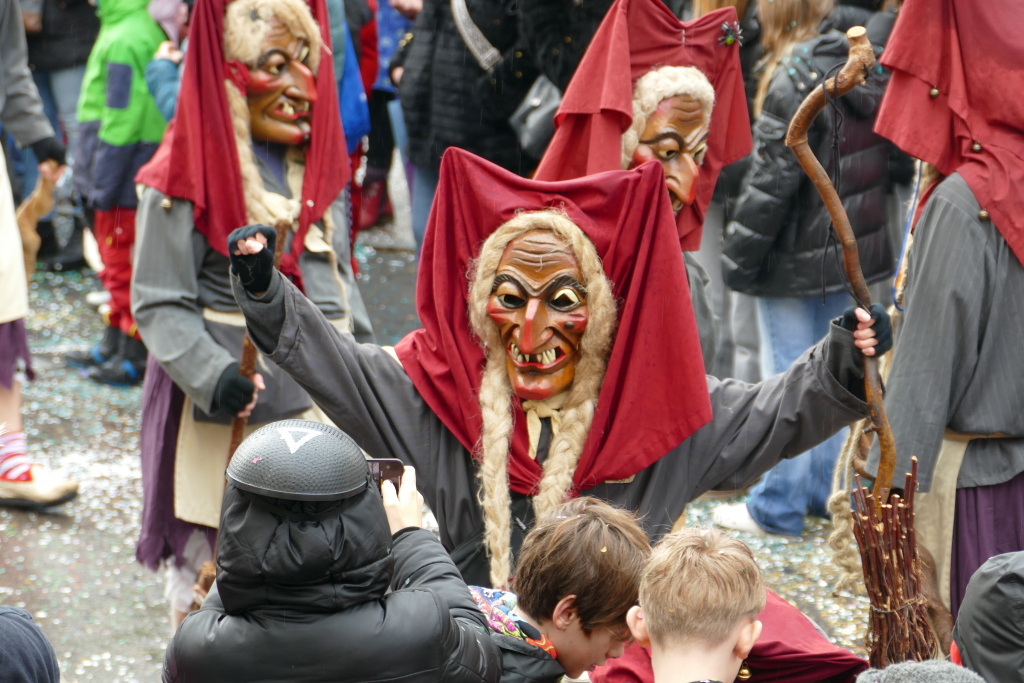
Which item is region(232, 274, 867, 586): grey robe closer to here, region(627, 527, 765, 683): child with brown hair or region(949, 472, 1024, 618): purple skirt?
region(949, 472, 1024, 618): purple skirt

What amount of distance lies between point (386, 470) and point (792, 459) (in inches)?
123

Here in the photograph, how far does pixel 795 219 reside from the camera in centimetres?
505

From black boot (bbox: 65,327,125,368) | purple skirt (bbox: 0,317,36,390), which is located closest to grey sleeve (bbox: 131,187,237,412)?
purple skirt (bbox: 0,317,36,390)

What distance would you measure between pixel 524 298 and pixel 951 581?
1.48 metres

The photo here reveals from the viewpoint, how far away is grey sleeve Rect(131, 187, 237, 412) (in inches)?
156

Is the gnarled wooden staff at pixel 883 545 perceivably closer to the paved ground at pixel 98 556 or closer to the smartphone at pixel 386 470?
the smartphone at pixel 386 470

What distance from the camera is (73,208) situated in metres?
9.55

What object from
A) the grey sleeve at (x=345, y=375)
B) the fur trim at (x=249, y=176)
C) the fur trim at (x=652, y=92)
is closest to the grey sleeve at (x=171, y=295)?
the fur trim at (x=249, y=176)

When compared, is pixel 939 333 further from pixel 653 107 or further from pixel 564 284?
pixel 653 107

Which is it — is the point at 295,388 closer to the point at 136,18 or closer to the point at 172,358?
Result: the point at 172,358

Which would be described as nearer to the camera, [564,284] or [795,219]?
[564,284]

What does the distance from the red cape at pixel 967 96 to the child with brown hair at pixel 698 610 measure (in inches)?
60.8

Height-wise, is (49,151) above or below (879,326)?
below

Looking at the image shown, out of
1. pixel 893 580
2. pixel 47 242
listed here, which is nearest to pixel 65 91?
pixel 47 242
